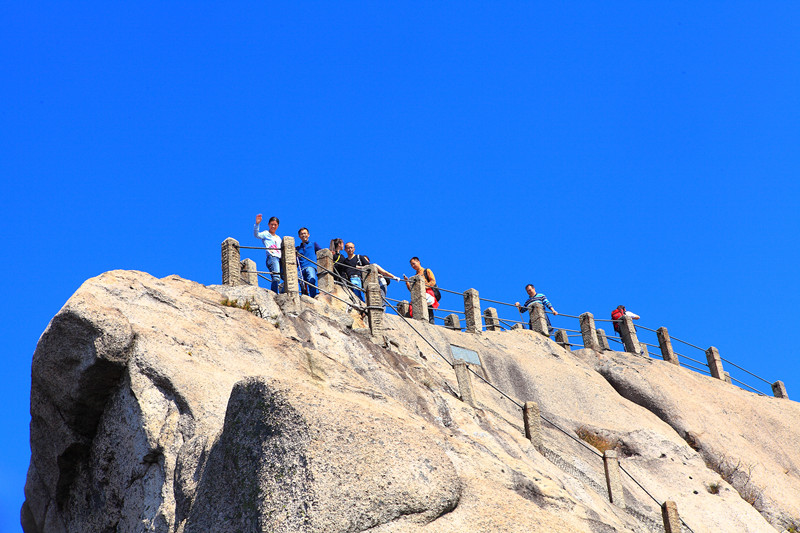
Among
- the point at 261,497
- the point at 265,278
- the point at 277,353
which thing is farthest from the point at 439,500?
the point at 265,278

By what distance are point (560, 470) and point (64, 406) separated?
8.17 m

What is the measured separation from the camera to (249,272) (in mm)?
17688

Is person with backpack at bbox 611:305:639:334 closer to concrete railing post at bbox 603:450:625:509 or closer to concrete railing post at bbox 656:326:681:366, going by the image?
concrete railing post at bbox 656:326:681:366

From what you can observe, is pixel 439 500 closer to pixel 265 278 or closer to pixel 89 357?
pixel 89 357

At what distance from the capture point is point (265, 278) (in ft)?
56.5

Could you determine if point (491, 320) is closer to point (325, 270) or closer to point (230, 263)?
point (325, 270)

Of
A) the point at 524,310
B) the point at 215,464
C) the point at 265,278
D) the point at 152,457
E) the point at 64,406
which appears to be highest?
the point at 524,310

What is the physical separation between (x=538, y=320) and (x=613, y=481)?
882cm

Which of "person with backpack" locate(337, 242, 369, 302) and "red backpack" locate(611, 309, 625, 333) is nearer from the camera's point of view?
"person with backpack" locate(337, 242, 369, 302)

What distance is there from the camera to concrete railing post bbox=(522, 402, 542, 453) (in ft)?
51.5

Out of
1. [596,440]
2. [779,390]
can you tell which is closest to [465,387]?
[596,440]

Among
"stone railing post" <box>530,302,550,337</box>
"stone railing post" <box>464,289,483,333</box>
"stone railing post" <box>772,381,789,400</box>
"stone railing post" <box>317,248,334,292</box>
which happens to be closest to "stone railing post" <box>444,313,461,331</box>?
"stone railing post" <box>464,289,483,333</box>

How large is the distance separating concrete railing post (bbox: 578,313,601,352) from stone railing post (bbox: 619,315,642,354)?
3.94 ft

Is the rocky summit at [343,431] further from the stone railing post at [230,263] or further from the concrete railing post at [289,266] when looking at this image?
the stone railing post at [230,263]
